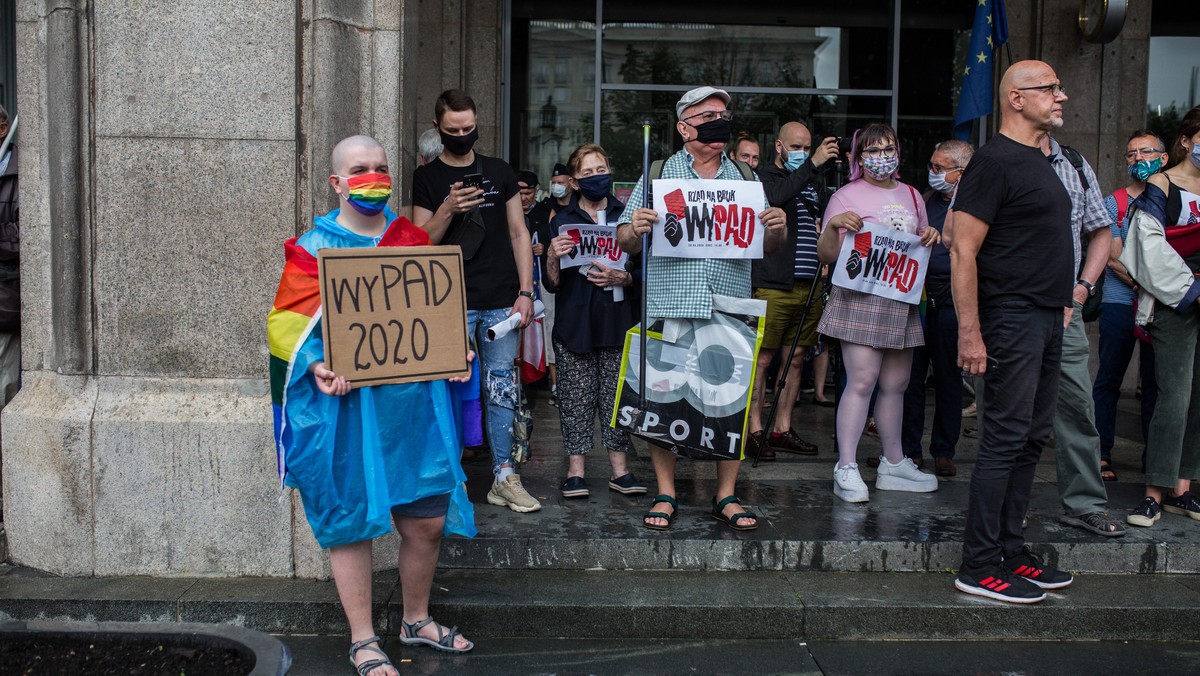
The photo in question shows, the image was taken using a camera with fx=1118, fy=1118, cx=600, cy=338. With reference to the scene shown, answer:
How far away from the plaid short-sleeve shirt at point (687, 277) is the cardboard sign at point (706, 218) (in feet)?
0.23

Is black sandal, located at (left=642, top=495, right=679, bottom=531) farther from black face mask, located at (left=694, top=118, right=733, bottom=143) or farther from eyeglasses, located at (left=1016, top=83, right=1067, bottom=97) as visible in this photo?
eyeglasses, located at (left=1016, top=83, right=1067, bottom=97)

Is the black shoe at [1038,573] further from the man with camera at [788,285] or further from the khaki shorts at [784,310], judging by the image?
the khaki shorts at [784,310]

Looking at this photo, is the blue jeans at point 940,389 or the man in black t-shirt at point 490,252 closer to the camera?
the man in black t-shirt at point 490,252

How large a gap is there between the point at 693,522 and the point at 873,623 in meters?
1.06

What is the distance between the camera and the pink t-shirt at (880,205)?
578cm

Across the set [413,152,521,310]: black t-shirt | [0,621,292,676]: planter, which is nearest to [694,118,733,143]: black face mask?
[413,152,521,310]: black t-shirt

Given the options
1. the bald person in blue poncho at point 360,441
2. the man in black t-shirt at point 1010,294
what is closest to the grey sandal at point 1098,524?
the man in black t-shirt at point 1010,294

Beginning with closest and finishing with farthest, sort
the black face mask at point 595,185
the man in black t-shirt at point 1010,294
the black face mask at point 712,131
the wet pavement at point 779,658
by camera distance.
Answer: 1. the wet pavement at point 779,658
2. the man in black t-shirt at point 1010,294
3. the black face mask at point 712,131
4. the black face mask at point 595,185

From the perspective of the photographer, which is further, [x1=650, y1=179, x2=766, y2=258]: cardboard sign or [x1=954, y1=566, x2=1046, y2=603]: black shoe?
[x1=650, y1=179, x2=766, y2=258]: cardboard sign

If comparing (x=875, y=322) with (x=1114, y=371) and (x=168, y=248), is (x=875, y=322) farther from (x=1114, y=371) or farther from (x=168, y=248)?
(x=168, y=248)

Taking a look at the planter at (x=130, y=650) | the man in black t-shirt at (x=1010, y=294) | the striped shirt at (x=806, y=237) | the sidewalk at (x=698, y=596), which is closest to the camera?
the planter at (x=130, y=650)

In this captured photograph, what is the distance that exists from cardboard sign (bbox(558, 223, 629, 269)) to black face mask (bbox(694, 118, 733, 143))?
864 mm

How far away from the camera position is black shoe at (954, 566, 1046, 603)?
462cm

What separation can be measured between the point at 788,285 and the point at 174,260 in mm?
3818
